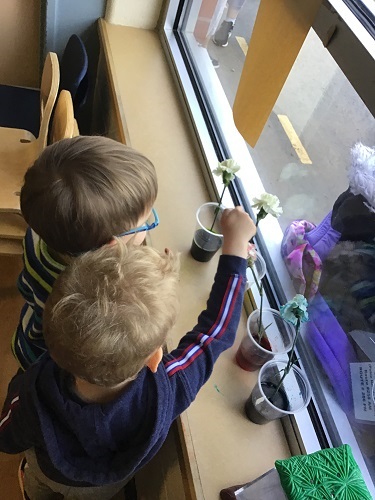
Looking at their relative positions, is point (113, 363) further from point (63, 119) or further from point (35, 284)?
point (63, 119)

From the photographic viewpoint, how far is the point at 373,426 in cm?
93

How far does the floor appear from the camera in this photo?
4.22 ft

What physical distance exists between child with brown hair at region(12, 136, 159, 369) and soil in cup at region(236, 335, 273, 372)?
346mm

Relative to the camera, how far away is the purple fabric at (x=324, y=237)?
43.6 inches

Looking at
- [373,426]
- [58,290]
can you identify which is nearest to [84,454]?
[58,290]

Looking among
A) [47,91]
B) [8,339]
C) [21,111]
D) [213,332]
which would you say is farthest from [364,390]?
[21,111]

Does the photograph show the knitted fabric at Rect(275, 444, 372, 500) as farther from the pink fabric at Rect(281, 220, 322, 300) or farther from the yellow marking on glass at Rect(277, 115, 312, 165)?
the yellow marking on glass at Rect(277, 115, 312, 165)

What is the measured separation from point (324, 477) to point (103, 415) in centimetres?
35

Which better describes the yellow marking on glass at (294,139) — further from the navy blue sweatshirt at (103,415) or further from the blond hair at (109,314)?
the blond hair at (109,314)

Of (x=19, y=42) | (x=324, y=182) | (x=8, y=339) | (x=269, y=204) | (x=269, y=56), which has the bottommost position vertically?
(x=8, y=339)

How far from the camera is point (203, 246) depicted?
3.80 feet

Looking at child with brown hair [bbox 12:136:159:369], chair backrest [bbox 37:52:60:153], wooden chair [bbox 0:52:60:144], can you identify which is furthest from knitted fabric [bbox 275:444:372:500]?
wooden chair [bbox 0:52:60:144]

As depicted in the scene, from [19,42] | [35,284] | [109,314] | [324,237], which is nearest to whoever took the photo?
[109,314]

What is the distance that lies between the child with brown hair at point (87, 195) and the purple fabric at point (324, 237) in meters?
0.48
